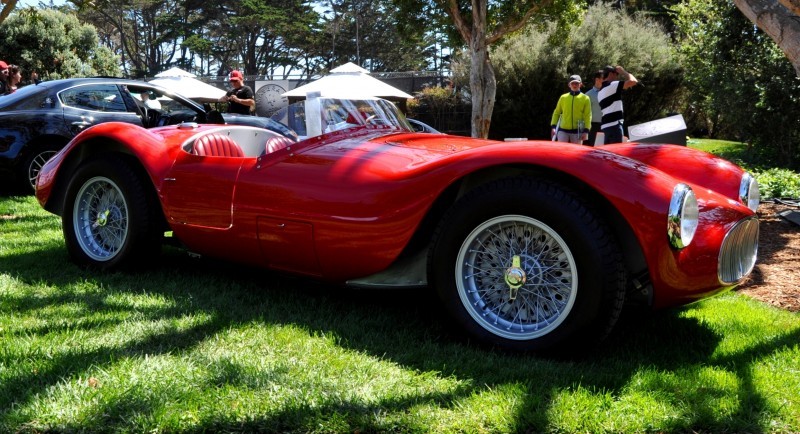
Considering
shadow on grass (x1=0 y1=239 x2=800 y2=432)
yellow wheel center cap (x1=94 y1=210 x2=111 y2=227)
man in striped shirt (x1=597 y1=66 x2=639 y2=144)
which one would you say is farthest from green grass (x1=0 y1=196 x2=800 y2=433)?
man in striped shirt (x1=597 y1=66 x2=639 y2=144)

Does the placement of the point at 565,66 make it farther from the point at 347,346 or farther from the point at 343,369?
the point at 343,369

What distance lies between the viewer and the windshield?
4.11m

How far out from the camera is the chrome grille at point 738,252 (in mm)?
2914

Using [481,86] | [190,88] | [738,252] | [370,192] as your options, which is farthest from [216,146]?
[190,88]

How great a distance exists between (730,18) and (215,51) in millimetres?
51751

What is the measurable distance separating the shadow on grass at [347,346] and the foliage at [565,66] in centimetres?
1797

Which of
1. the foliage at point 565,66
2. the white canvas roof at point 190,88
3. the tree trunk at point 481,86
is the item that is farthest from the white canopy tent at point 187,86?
the foliage at point 565,66

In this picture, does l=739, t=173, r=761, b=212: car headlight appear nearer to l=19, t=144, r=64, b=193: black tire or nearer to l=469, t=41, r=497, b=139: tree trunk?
l=19, t=144, r=64, b=193: black tire

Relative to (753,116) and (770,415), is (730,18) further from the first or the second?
(770,415)

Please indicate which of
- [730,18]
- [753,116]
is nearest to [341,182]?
[753,116]

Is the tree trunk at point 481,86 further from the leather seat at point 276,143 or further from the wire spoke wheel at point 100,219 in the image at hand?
the wire spoke wheel at point 100,219

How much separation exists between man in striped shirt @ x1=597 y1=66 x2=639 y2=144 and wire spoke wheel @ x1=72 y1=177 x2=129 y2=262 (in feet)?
22.7

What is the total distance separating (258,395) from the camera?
2.54 meters

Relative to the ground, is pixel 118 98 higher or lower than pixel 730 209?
higher
